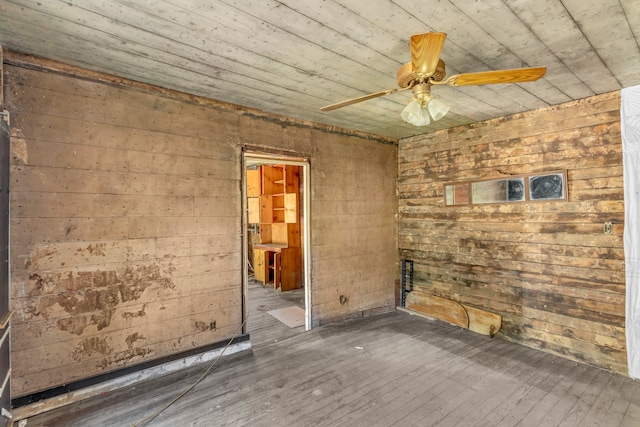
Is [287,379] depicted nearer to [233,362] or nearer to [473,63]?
[233,362]

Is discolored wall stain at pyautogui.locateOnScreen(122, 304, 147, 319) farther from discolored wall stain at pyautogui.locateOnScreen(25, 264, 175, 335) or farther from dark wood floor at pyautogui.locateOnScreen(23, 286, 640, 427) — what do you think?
dark wood floor at pyautogui.locateOnScreen(23, 286, 640, 427)

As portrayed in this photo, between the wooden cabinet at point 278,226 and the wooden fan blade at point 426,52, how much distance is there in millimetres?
4682

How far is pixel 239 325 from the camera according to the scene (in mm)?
3273

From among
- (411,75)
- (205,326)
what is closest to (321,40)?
(411,75)

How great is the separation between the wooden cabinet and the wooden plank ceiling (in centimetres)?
352

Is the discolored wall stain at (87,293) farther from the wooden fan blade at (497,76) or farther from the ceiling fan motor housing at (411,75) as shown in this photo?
the wooden fan blade at (497,76)

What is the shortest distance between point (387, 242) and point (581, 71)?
3050 millimetres

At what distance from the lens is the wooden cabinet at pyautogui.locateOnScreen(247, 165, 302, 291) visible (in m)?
6.05

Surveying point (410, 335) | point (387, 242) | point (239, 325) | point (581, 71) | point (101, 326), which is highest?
point (581, 71)

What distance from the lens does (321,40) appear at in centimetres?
197

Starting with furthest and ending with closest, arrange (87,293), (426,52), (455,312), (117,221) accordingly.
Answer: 1. (455,312)
2. (117,221)
3. (87,293)
4. (426,52)

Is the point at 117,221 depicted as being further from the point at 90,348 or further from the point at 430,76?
the point at 430,76

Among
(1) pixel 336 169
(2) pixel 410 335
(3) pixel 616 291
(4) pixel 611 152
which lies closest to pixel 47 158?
(1) pixel 336 169

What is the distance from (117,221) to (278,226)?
4202 millimetres
